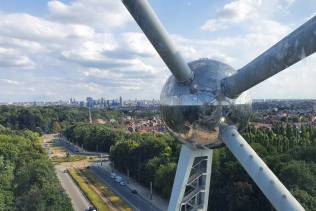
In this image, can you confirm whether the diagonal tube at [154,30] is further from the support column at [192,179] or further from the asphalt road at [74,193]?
the asphalt road at [74,193]

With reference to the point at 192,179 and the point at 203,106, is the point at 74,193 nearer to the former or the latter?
the point at 192,179

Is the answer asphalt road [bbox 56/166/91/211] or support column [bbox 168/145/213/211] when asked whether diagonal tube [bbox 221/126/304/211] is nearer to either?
support column [bbox 168/145/213/211]

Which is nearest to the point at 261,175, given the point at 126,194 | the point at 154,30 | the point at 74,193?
the point at 154,30

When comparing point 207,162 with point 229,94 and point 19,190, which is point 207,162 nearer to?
point 229,94

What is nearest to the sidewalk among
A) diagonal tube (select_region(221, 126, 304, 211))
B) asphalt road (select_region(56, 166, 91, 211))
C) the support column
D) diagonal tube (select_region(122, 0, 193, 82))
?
asphalt road (select_region(56, 166, 91, 211))

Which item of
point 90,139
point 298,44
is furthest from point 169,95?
point 90,139

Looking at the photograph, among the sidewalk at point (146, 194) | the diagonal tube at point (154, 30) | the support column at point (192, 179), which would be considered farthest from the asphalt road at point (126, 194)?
the diagonal tube at point (154, 30)
